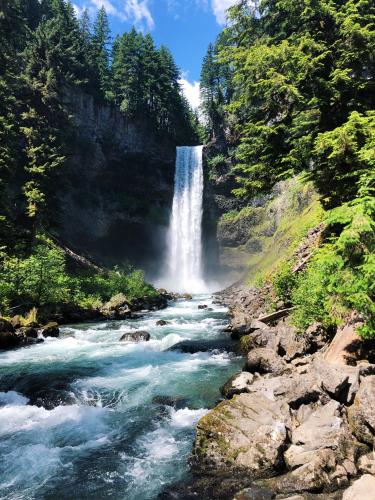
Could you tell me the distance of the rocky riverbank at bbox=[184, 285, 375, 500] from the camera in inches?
239

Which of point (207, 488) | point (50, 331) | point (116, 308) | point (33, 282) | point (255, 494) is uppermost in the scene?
point (33, 282)

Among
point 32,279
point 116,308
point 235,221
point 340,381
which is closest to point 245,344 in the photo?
point 340,381

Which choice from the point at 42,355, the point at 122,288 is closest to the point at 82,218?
the point at 122,288

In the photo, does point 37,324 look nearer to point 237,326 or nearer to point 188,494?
point 237,326

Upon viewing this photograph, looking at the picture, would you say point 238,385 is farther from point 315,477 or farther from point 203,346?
point 203,346

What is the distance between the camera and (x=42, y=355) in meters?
17.0

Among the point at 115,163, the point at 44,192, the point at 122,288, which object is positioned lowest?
the point at 122,288

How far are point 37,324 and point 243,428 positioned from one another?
18.2 m

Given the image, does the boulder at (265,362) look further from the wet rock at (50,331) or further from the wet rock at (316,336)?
the wet rock at (50,331)

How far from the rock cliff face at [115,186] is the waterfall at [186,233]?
5.65 ft

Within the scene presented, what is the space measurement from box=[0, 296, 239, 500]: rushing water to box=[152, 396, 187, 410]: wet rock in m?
0.10

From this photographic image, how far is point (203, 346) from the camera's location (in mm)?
17641

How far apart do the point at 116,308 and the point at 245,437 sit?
78.8 feet

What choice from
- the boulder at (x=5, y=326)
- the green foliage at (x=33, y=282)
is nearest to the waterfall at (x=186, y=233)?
the green foliage at (x=33, y=282)
